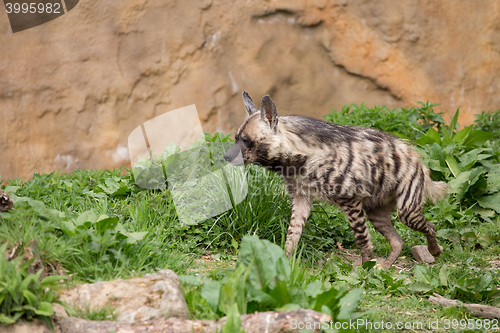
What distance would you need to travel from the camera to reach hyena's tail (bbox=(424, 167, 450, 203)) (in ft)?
15.6

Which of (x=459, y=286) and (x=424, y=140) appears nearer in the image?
(x=459, y=286)

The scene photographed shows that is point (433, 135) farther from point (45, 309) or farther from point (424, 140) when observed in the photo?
point (45, 309)

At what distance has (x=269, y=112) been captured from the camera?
4297 mm

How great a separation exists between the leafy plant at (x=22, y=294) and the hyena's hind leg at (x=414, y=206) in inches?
127

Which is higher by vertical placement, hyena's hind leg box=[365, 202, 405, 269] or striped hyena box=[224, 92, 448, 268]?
striped hyena box=[224, 92, 448, 268]

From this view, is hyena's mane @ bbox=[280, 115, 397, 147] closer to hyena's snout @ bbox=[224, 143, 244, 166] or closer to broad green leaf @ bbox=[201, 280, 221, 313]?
hyena's snout @ bbox=[224, 143, 244, 166]

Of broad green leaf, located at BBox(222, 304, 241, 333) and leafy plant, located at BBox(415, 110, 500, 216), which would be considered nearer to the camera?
broad green leaf, located at BBox(222, 304, 241, 333)

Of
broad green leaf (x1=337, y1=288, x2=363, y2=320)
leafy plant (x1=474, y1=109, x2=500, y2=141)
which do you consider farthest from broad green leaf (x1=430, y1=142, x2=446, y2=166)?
broad green leaf (x1=337, y1=288, x2=363, y2=320)

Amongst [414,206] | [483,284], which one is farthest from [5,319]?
[414,206]

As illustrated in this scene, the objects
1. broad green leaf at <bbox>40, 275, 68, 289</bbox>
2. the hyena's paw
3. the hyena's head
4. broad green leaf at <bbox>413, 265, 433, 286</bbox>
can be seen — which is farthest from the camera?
the hyena's paw

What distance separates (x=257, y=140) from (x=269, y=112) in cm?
29

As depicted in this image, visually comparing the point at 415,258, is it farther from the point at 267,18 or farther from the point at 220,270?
the point at 267,18

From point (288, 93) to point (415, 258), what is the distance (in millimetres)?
3868

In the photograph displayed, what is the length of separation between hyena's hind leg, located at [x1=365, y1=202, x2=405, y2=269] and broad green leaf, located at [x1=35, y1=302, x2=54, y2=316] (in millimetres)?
3229
